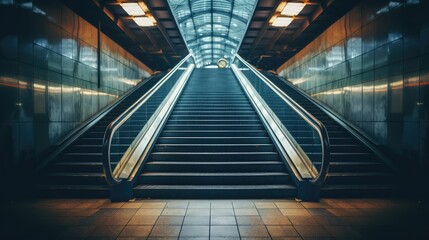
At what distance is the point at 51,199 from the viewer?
4.37 metres

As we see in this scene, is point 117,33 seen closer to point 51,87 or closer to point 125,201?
point 51,87

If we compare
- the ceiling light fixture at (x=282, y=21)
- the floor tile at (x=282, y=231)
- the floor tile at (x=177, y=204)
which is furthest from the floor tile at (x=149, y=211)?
the ceiling light fixture at (x=282, y=21)

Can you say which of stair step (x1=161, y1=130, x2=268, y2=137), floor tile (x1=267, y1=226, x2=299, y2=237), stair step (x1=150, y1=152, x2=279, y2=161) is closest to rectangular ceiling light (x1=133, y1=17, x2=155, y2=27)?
stair step (x1=161, y1=130, x2=268, y2=137)

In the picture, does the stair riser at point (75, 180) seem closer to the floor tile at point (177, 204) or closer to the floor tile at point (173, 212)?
the floor tile at point (177, 204)

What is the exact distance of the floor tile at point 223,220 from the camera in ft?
11.1

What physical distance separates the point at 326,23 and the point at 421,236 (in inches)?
312

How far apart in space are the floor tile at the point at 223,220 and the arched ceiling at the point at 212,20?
928 cm

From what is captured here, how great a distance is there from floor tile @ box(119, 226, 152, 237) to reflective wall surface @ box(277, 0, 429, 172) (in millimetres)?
4662

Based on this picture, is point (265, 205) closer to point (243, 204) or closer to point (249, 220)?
point (243, 204)

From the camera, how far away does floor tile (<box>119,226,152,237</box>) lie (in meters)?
3.07

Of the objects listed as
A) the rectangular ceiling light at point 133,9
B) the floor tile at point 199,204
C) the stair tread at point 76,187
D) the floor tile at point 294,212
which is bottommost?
the floor tile at point 294,212

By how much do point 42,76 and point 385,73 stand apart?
23.9ft

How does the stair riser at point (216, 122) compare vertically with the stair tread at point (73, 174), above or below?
above

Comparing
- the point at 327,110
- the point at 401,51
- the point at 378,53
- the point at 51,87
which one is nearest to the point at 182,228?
the point at 51,87
